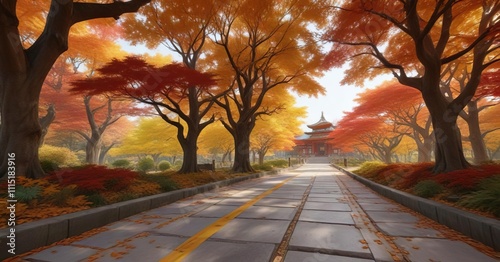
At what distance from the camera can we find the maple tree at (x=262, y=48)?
1150 centimetres

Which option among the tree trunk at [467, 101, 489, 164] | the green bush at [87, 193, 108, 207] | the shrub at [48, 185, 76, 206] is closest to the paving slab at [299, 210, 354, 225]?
the green bush at [87, 193, 108, 207]

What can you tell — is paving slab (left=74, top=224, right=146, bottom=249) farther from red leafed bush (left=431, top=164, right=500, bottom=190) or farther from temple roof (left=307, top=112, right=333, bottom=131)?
temple roof (left=307, top=112, right=333, bottom=131)

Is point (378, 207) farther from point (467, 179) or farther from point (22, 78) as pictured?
point (22, 78)

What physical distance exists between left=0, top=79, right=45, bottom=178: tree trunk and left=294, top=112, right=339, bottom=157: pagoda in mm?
49707

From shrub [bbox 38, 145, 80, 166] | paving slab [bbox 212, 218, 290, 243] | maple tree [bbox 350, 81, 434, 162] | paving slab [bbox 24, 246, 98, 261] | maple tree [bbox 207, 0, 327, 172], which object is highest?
maple tree [bbox 207, 0, 327, 172]

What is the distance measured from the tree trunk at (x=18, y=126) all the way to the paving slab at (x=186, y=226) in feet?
11.5

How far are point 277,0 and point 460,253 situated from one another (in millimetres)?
12042

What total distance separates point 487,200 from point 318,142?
5124 cm

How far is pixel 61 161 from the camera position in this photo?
43.4 feet

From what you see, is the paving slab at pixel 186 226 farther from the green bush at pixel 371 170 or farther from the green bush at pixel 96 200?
the green bush at pixel 371 170

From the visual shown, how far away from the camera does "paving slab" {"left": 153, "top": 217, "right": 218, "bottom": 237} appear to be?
→ 3506mm

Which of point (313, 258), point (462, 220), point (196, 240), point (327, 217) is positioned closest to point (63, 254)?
point (196, 240)

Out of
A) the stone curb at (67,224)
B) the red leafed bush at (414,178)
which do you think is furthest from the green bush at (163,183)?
the red leafed bush at (414,178)

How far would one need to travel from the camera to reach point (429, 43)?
25.8 feet
